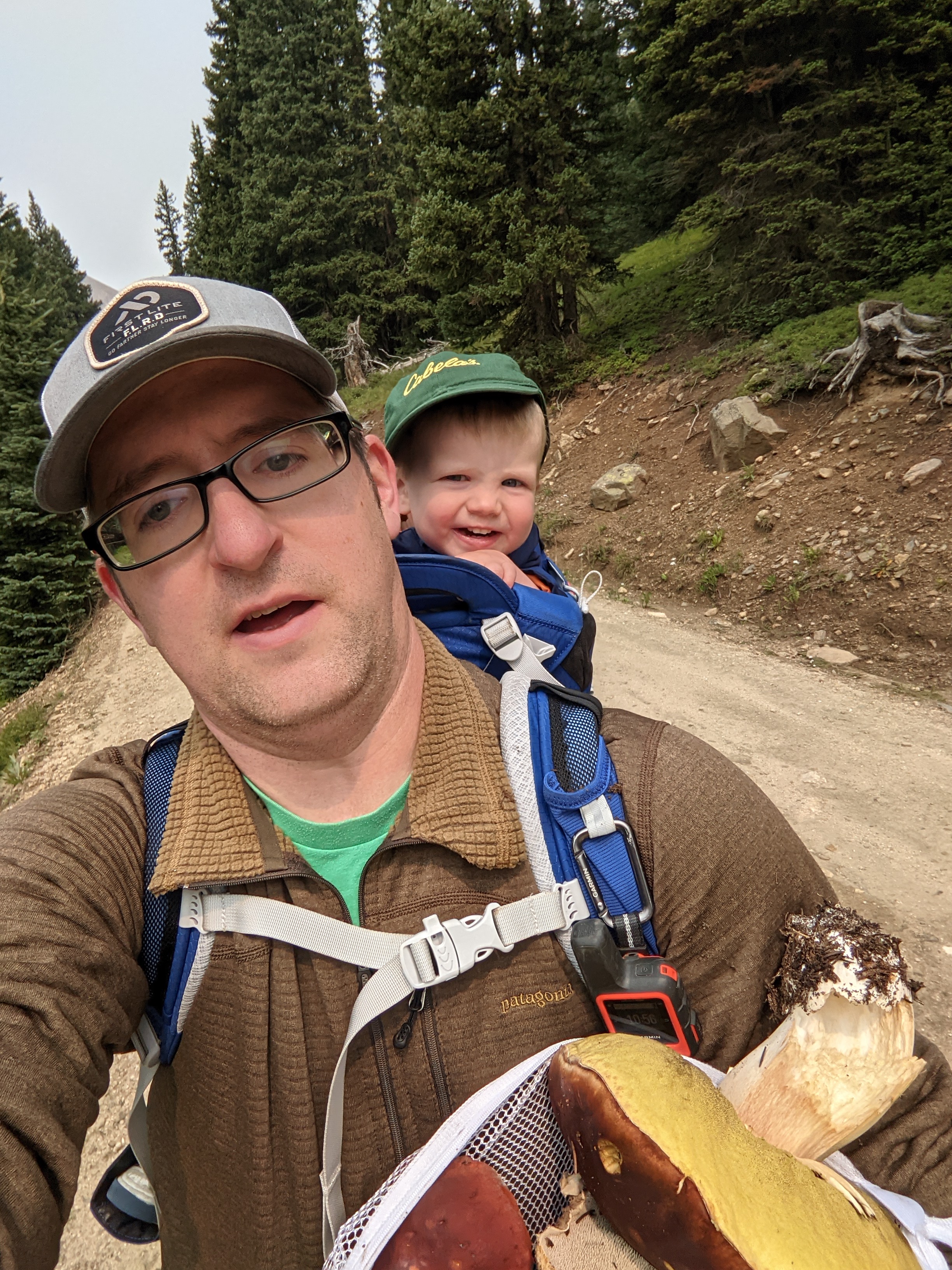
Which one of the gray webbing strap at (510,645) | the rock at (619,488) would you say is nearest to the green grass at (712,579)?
the rock at (619,488)

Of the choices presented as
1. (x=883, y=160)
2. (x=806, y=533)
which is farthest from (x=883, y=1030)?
(x=883, y=160)

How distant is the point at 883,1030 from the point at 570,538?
349 inches

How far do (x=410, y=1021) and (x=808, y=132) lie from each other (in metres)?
11.9

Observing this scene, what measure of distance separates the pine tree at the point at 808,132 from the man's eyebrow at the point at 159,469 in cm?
1002

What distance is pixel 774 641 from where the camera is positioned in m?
6.31

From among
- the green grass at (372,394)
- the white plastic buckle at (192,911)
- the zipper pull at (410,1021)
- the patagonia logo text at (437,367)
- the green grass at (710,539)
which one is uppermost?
the patagonia logo text at (437,367)

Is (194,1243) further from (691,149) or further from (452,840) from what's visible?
(691,149)

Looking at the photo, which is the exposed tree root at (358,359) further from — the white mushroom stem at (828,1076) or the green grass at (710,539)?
the white mushroom stem at (828,1076)

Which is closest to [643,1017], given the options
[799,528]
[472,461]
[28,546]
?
[472,461]

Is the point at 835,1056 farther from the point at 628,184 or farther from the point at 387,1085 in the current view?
the point at 628,184

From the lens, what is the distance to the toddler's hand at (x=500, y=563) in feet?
8.40

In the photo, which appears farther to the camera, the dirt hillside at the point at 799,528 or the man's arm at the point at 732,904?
the dirt hillside at the point at 799,528

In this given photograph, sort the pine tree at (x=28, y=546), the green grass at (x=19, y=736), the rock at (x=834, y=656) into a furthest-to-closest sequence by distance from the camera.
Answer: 1. the pine tree at (x=28, y=546)
2. the green grass at (x=19, y=736)
3. the rock at (x=834, y=656)

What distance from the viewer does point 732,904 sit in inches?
48.8
